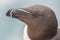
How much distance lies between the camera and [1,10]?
844mm

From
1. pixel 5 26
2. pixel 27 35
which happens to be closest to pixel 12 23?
pixel 5 26

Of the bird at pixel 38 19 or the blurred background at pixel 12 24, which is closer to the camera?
the bird at pixel 38 19

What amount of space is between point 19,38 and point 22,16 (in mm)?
232

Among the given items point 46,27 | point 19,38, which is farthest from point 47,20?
point 19,38

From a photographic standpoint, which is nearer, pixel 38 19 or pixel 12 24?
pixel 38 19

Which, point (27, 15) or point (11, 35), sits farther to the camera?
point (11, 35)

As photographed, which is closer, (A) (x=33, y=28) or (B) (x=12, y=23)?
(A) (x=33, y=28)

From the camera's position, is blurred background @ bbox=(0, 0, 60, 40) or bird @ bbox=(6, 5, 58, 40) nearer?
bird @ bbox=(6, 5, 58, 40)

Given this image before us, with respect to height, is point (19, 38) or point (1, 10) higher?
point (1, 10)

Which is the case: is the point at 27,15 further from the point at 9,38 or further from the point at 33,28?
the point at 9,38

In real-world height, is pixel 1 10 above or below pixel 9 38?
above

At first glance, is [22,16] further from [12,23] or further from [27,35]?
[12,23]

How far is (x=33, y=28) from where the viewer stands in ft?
2.19

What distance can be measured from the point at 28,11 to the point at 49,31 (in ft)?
0.31
